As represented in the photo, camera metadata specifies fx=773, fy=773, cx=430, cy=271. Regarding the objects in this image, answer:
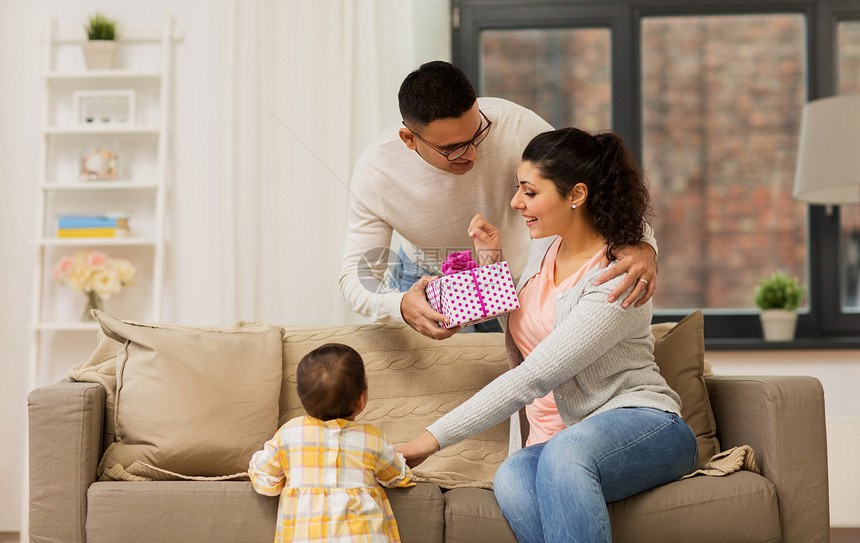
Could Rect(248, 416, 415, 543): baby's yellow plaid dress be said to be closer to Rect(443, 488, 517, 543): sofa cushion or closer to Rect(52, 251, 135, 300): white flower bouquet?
Rect(443, 488, 517, 543): sofa cushion

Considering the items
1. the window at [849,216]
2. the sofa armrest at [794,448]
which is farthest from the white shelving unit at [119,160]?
the window at [849,216]

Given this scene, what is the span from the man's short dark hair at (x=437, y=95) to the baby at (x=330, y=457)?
59cm

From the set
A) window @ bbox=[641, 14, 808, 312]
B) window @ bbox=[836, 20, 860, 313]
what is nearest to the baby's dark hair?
window @ bbox=[641, 14, 808, 312]

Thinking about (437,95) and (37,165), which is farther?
(37,165)

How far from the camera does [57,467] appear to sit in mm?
1659

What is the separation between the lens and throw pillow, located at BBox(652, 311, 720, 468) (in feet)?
6.03

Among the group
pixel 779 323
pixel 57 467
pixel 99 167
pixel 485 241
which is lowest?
pixel 57 467

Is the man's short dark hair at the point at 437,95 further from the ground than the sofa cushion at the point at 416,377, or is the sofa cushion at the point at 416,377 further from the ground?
the man's short dark hair at the point at 437,95

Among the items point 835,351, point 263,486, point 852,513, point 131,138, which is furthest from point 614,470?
point 131,138

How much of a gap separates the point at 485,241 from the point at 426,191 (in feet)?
1.06

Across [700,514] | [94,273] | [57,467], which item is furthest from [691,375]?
[94,273]

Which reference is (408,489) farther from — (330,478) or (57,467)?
(57,467)

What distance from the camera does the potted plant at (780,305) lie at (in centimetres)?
291

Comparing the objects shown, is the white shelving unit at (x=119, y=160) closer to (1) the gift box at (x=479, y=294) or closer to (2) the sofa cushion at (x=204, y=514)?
(2) the sofa cushion at (x=204, y=514)
